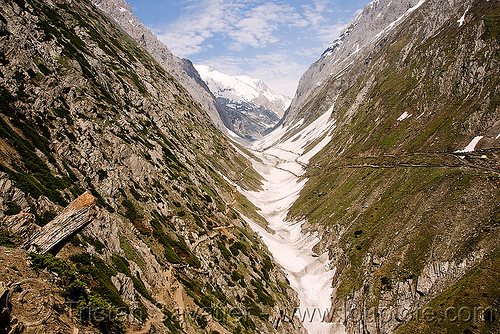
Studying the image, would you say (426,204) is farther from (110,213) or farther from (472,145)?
(110,213)

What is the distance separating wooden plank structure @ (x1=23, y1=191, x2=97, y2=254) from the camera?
55.7 ft

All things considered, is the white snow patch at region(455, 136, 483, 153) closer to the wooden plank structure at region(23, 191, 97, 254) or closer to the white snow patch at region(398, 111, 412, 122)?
the white snow patch at region(398, 111, 412, 122)

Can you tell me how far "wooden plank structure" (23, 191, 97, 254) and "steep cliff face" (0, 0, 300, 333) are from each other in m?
0.41

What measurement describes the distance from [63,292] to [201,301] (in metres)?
22.2

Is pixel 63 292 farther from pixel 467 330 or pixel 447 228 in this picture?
pixel 447 228

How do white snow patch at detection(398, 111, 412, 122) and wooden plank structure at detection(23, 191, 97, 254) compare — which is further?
white snow patch at detection(398, 111, 412, 122)

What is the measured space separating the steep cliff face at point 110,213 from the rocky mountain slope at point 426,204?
771 inches

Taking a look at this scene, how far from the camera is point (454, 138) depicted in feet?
281

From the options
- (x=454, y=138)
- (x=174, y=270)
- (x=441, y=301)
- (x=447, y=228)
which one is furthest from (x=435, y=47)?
(x=174, y=270)

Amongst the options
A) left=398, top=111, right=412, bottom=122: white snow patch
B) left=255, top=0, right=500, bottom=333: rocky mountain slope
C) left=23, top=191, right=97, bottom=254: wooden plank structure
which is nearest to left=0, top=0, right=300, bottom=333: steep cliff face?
left=23, top=191, right=97, bottom=254: wooden plank structure

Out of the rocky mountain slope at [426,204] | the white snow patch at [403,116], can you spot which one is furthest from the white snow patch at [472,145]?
the white snow patch at [403,116]

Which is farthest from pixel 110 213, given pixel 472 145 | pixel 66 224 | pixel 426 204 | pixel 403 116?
pixel 403 116

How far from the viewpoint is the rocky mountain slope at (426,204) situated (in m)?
48.7

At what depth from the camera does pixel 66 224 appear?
56.6 feet
